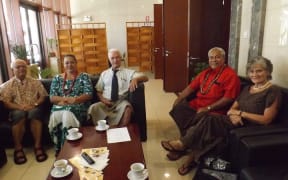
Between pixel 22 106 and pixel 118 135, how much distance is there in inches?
53.8

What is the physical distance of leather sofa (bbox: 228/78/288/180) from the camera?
148 centimetres

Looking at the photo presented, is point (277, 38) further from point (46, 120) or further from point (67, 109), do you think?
point (46, 120)

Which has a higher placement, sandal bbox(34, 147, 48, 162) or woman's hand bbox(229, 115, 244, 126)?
woman's hand bbox(229, 115, 244, 126)

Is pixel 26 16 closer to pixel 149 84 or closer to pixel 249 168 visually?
pixel 149 84

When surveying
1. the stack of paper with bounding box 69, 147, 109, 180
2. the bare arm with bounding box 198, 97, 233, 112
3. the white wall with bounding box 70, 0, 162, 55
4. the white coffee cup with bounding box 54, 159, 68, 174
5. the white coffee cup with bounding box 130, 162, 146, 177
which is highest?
the white wall with bounding box 70, 0, 162, 55

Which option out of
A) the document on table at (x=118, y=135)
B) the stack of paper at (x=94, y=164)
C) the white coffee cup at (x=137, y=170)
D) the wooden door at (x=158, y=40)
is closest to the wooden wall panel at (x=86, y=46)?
the wooden door at (x=158, y=40)

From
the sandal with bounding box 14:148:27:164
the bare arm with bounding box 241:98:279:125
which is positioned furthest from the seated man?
the bare arm with bounding box 241:98:279:125

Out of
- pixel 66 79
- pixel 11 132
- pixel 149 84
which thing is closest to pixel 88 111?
pixel 66 79

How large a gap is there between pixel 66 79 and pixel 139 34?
5332mm

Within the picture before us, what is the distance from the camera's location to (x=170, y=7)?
4.77 metres

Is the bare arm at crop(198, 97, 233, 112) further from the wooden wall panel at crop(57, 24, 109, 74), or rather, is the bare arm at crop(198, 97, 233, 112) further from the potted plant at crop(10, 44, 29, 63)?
the wooden wall panel at crop(57, 24, 109, 74)

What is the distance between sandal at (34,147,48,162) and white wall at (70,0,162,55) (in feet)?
22.3

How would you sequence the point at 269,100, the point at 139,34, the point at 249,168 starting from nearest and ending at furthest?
the point at 249,168 → the point at 269,100 → the point at 139,34

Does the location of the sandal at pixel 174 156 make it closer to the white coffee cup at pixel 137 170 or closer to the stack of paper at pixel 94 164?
the stack of paper at pixel 94 164
